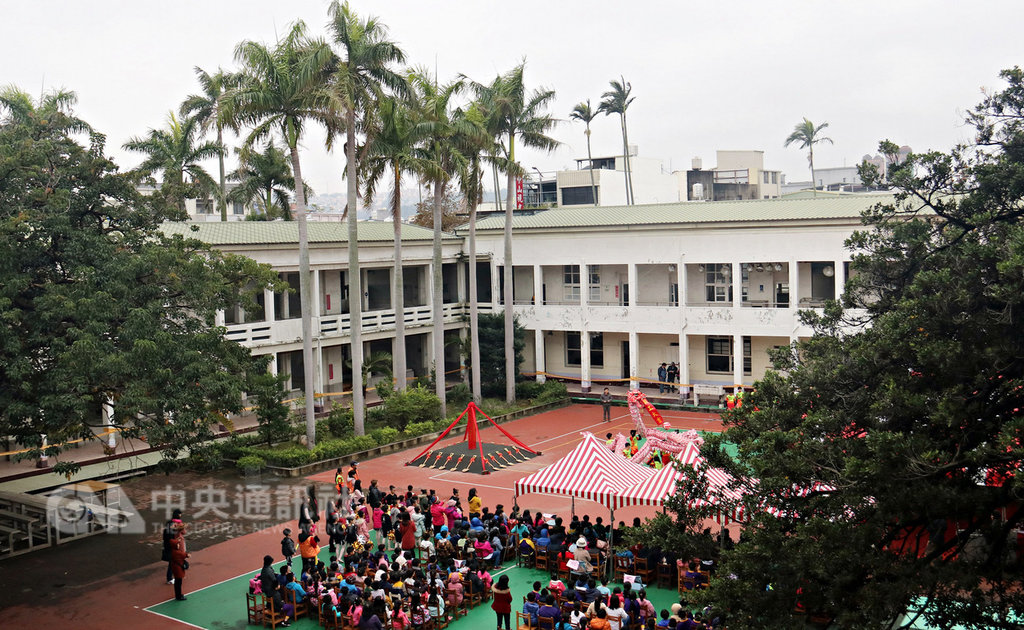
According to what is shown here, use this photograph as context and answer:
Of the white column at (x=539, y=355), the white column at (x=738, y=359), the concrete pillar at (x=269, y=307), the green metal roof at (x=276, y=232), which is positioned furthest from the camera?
the white column at (x=539, y=355)

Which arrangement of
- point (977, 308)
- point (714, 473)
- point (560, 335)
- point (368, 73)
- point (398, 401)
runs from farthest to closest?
1. point (560, 335)
2. point (398, 401)
3. point (368, 73)
4. point (714, 473)
5. point (977, 308)

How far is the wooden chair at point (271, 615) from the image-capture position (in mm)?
16031

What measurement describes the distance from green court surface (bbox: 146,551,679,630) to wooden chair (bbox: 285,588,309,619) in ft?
0.57

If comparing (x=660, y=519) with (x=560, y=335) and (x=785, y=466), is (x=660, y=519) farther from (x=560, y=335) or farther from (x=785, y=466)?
(x=560, y=335)

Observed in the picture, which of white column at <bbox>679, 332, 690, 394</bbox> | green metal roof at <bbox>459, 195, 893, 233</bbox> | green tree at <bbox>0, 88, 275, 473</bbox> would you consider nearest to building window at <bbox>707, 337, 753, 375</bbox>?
white column at <bbox>679, 332, 690, 394</bbox>

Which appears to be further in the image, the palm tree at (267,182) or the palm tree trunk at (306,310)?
the palm tree at (267,182)

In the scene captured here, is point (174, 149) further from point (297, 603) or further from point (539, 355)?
point (297, 603)

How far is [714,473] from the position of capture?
60.5 ft

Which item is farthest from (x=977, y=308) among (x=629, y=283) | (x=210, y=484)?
(x=629, y=283)

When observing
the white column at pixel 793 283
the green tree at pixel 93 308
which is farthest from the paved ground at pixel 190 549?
the white column at pixel 793 283

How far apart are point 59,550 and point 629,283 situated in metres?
24.5

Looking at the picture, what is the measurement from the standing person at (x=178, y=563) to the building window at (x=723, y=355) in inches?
1021

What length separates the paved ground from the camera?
1722cm

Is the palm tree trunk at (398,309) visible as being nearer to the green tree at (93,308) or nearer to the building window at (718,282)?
the green tree at (93,308)
